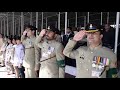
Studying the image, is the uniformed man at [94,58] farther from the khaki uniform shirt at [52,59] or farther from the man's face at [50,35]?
the man's face at [50,35]

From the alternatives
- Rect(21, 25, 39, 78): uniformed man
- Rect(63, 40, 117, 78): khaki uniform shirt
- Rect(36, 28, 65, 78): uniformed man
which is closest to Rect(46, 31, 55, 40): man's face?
Rect(36, 28, 65, 78): uniformed man

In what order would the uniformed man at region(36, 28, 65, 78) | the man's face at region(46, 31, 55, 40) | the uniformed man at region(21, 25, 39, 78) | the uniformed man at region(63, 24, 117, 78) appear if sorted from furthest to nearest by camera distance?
the uniformed man at region(21, 25, 39, 78), the man's face at region(46, 31, 55, 40), the uniformed man at region(36, 28, 65, 78), the uniformed man at region(63, 24, 117, 78)

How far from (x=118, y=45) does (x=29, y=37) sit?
192 centimetres

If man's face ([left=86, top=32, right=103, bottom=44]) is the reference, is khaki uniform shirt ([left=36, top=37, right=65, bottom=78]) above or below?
below

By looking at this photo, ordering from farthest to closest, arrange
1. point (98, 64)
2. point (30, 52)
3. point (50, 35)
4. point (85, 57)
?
1. point (30, 52)
2. point (50, 35)
3. point (85, 57)
4. point (98, 64)

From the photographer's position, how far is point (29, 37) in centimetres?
543

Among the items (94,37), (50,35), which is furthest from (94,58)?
(50,35)

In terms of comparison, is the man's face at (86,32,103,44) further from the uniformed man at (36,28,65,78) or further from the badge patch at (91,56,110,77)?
the uniformed man at (36,28,65,78)

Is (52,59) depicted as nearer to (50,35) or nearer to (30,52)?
(50,35)

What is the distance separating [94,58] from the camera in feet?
9.53

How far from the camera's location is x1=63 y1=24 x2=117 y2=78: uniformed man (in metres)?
2.81

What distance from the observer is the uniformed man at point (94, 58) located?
9.23 ft

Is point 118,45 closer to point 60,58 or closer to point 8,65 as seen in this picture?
point 60,58
